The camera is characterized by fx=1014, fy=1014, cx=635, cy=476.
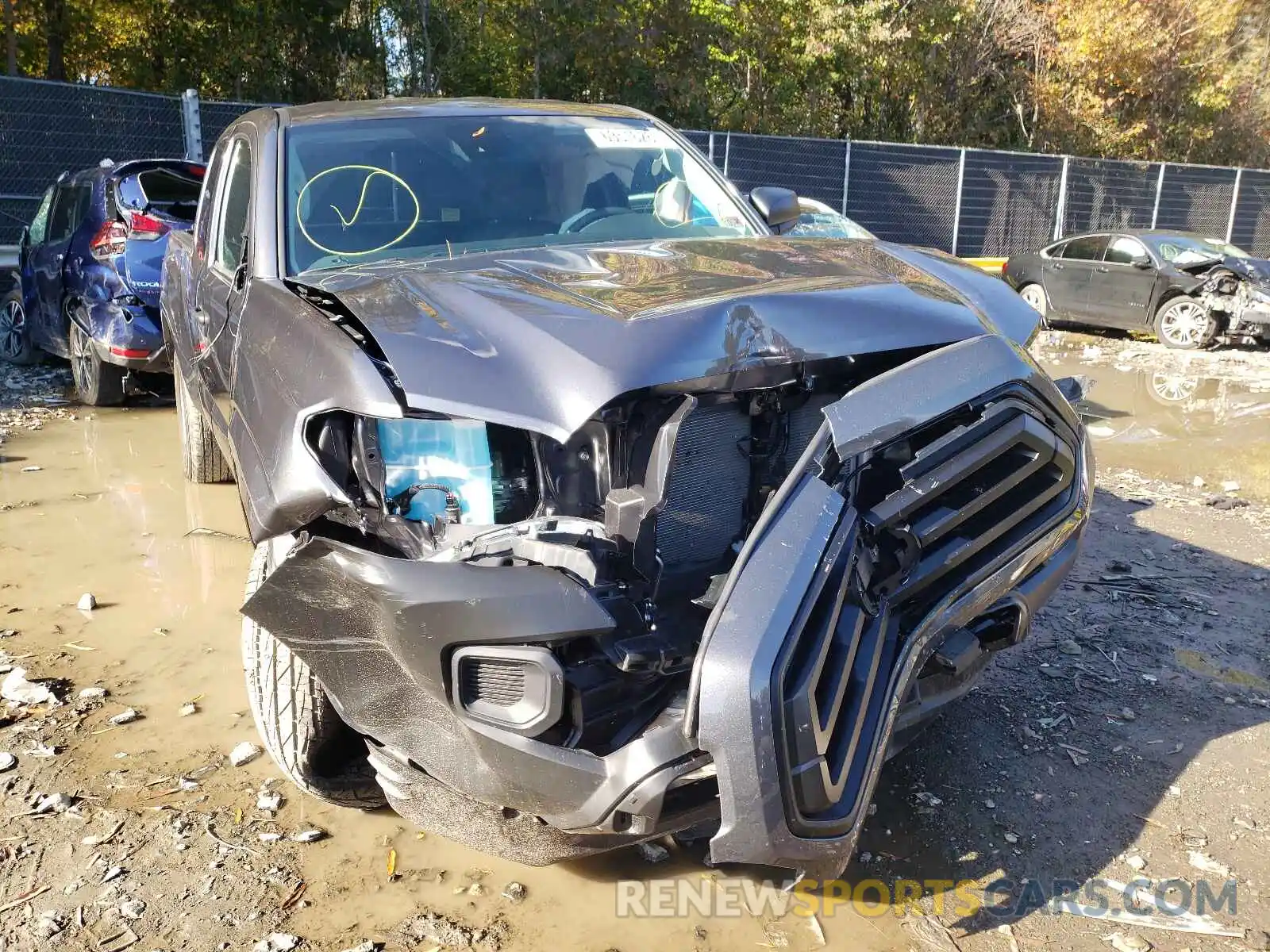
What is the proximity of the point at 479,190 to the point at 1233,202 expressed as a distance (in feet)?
74.5

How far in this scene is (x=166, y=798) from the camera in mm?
2998

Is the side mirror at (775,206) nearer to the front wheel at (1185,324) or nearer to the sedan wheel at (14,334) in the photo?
the sedan wheel at (14,334)

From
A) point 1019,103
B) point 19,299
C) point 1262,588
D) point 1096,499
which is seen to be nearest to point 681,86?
point 1019,103

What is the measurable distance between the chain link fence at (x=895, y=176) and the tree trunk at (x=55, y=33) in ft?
24.3

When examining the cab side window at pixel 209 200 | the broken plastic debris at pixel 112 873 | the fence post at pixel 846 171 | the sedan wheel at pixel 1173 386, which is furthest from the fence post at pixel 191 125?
the broken plastic debris at pixel 112 873

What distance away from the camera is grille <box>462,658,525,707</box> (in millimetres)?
2037

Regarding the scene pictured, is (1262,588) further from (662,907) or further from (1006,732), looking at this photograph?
(662,907)

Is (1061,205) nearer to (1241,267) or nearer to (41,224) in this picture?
(1241,267)

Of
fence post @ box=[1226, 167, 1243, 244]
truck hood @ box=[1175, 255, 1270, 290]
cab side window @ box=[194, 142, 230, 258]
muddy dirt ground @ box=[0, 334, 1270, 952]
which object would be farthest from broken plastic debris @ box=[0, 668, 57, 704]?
fence post @ box=[1226, 167, 1243, 244]

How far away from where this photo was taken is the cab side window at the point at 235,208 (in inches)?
140

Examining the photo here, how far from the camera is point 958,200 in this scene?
57.5 feet

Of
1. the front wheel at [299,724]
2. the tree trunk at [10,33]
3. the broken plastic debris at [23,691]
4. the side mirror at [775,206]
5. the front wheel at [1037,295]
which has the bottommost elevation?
the broken plastic debris at [23,691]

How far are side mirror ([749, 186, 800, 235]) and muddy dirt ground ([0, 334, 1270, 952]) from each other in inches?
74.8

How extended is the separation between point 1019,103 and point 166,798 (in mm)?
26613
